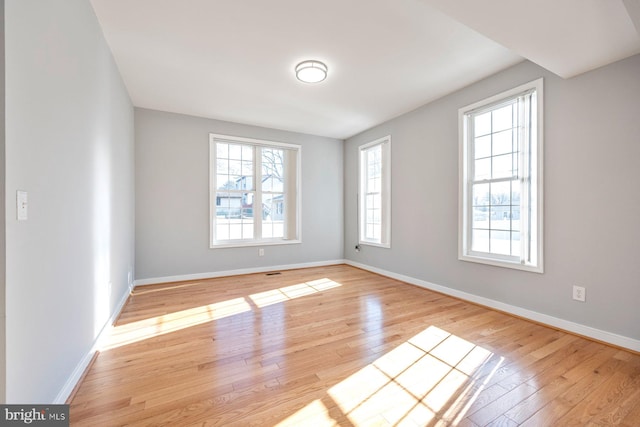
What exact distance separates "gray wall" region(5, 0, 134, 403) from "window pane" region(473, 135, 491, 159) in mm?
3757

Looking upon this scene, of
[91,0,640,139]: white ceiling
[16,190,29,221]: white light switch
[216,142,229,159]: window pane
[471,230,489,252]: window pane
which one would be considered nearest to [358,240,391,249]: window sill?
[471,230,489,252]: window pane

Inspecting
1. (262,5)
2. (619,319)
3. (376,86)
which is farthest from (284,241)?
(619,319)

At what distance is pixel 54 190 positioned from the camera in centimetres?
144

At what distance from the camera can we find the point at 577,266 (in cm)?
242

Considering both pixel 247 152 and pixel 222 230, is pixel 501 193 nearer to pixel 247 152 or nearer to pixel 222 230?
pixel 247 152

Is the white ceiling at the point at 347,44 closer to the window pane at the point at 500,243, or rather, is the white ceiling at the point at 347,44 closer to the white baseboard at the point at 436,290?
the window pane at the point at 500,243

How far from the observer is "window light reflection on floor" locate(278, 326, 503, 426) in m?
1.43

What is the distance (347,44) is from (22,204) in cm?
251

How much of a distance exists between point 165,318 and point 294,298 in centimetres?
142

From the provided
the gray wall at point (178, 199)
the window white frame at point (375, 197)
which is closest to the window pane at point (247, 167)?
the gray wall at point (178, 199)

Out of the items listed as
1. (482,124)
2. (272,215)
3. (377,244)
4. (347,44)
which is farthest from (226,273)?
(482,124)

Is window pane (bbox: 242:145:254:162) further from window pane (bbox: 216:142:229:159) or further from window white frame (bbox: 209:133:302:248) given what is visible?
window pane (bbox: 216:142:229:159)

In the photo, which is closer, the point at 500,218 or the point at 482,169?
the point at 500,218

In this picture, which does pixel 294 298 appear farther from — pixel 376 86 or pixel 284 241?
pixel 376 86
